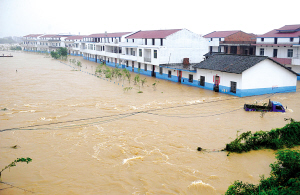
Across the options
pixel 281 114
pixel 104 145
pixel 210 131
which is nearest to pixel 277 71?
pixel 281 114

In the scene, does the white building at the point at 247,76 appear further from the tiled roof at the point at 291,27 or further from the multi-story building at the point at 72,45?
the multi-story building at the point at 72,45

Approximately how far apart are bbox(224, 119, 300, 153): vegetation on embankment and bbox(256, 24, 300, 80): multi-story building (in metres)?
21.2

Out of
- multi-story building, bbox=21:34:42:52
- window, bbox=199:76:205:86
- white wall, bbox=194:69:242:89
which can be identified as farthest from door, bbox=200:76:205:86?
multi-story building, bbox=21:34:42:52

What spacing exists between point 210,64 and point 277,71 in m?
6.05

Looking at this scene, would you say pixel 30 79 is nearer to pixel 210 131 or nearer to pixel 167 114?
pixel 167 114

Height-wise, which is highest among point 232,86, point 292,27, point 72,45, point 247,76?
point 72,45

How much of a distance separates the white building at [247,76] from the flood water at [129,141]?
1.04 metres

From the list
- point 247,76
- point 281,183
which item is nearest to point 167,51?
point 247,76

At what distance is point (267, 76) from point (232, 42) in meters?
20.0

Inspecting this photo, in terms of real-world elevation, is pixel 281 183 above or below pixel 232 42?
below

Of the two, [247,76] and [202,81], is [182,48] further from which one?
[247,76]

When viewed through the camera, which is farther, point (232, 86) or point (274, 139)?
point (232, 86)

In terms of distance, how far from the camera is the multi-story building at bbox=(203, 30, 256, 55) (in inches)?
1617

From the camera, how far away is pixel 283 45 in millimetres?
32219
